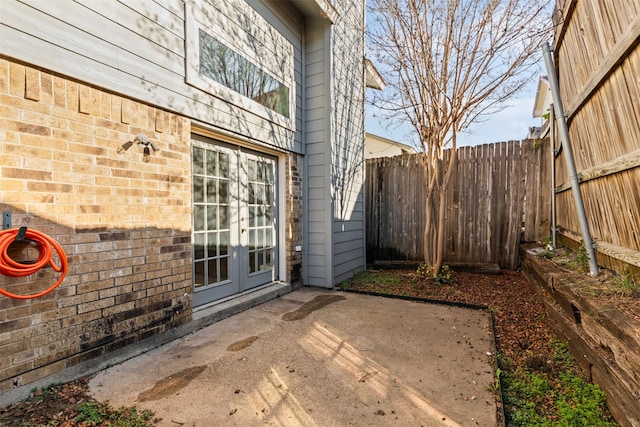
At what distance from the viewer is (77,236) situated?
7.01 feet

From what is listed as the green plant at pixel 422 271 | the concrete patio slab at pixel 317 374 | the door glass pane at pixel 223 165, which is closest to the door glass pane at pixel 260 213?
the door glass pane at pixel 223 165

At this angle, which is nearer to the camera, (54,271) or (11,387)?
(11,387)

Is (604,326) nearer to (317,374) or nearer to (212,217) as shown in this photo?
(317,374)

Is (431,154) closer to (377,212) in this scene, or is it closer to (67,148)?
(377,212)

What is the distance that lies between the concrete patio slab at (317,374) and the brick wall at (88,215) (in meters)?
0.39

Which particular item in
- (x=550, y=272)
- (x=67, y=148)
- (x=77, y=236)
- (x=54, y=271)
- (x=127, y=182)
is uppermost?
(x=67, y=148)

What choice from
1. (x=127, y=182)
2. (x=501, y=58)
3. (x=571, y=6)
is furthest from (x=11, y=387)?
(x=501, y=58)

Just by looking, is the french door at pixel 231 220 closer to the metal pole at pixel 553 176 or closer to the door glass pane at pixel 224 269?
the door glass pane at pixel 224 269

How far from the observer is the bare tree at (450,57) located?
400 centimetres

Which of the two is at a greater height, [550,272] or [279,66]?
[279,66]

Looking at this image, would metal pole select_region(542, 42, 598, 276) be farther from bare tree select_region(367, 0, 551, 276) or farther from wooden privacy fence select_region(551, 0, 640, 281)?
bare tree select_region(367, 0, 551, 276)

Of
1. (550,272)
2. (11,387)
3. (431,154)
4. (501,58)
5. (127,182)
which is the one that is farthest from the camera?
(431,154)

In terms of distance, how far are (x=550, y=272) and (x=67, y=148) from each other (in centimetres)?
426

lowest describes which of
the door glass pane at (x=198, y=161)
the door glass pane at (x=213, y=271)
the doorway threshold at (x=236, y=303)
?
the doorway threshold at (x=236, y=303)
